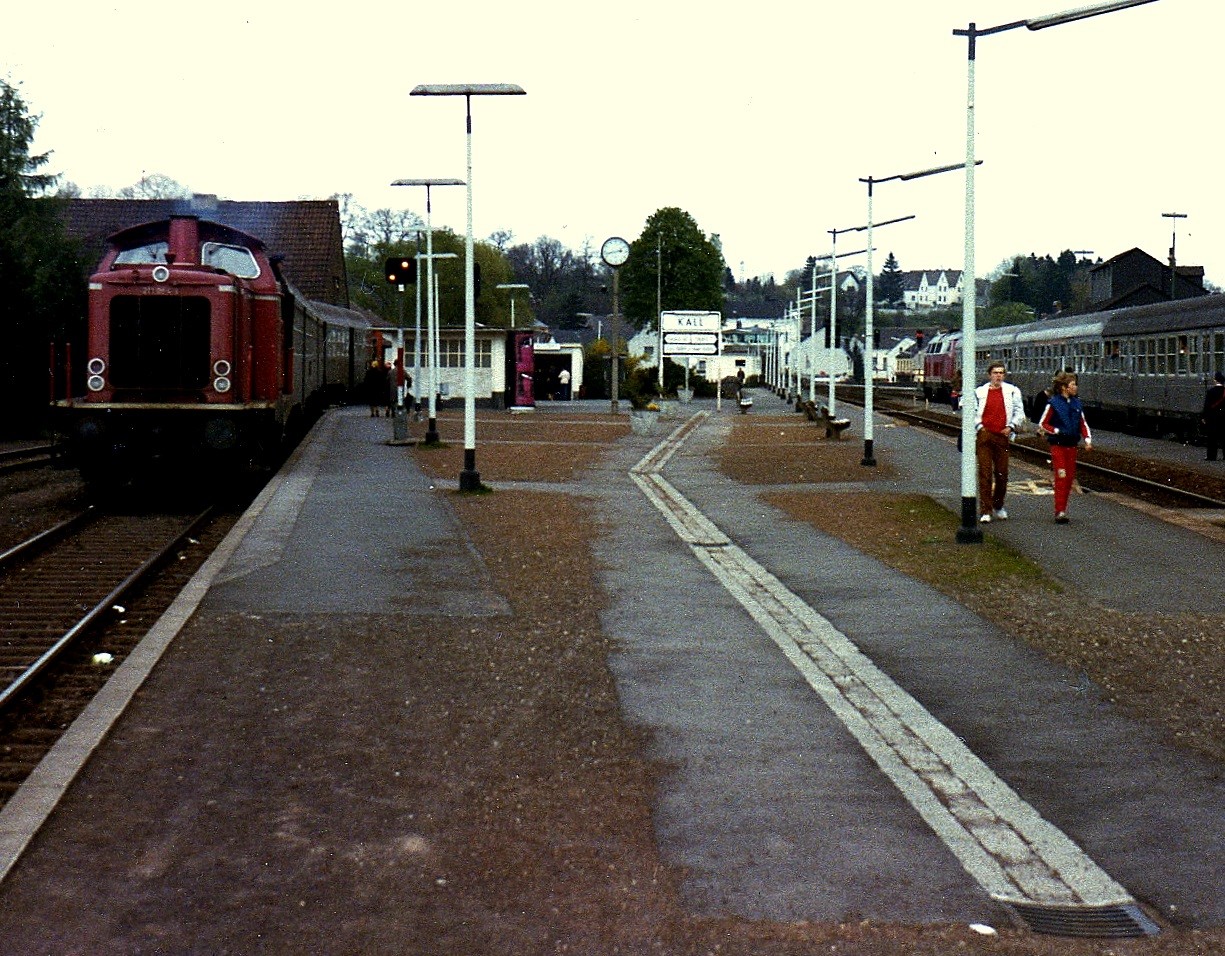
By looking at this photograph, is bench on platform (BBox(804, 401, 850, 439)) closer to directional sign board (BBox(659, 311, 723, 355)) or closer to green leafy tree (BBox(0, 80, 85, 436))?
directional sign board (BBox(659, 311, 723, 355))

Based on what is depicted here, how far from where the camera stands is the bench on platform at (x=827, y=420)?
3872 centimetres

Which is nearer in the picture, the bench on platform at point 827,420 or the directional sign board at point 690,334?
the bench on platform at point 827,420

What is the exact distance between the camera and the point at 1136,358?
41312 millimetres

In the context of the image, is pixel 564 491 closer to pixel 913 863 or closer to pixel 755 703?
pixel 755 703

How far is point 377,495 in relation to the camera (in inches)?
814

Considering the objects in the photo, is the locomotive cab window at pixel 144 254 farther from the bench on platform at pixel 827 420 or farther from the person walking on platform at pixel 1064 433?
the bench on platform at pixel 827 420

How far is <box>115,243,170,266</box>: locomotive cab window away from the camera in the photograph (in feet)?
70.2


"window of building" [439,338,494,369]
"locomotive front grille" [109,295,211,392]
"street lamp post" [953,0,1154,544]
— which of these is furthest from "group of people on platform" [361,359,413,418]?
"street lamp post" [953,0,1154,544]

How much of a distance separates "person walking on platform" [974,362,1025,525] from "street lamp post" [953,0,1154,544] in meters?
0.91

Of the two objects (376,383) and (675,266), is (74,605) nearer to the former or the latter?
(376,383)

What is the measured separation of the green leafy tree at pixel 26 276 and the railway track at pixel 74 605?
19.0m

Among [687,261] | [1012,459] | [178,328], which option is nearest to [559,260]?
[687,261]

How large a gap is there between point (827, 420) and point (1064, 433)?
22.3 meters

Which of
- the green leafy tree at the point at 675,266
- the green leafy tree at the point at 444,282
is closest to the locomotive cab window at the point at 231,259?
the green leafy tree at the point at 444,282
